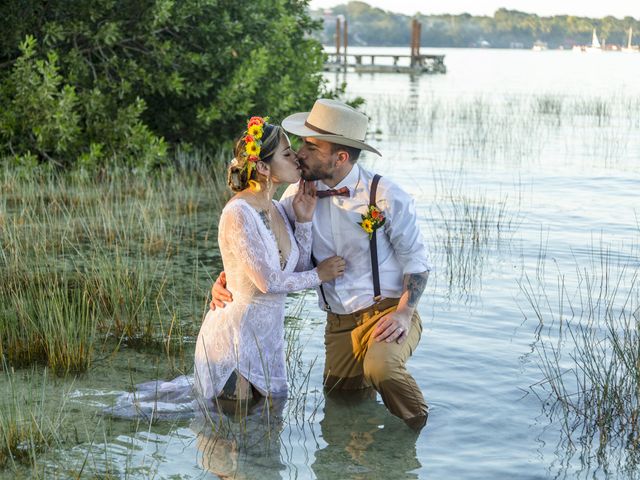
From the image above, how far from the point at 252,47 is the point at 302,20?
8.41 ft

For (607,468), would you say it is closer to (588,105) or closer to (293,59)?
(293,59)

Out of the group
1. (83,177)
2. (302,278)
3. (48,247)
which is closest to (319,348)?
(302,278)

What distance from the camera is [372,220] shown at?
5852mm

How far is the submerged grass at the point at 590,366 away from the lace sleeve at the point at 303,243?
174 cm

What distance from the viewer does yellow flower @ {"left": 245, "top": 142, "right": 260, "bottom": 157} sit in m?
5.57

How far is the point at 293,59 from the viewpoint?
16.6 metres

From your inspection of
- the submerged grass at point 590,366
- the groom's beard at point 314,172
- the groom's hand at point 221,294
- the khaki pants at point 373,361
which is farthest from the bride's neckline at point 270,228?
the submerged grass at point 590,366

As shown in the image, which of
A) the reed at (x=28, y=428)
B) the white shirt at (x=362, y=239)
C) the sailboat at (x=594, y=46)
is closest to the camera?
the reed at (x=28, y=428)

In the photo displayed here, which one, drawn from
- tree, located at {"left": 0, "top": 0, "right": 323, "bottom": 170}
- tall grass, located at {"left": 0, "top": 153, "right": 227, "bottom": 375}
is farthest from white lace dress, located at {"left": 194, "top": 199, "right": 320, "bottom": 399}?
tree, located at {"left": 0, "top": 0, "right": 323, "bottom": 170}

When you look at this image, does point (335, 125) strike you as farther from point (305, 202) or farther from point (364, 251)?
point (364, 251)

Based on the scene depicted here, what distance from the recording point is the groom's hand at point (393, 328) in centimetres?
582

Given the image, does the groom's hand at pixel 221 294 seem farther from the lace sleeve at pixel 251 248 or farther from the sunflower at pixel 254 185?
the sunflower at pixel 254 185

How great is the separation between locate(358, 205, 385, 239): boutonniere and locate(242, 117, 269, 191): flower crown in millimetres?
666

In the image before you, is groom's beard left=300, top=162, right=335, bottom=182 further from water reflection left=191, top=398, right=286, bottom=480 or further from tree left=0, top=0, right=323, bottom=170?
tree left=0, top=0, right=323, bottom=170
